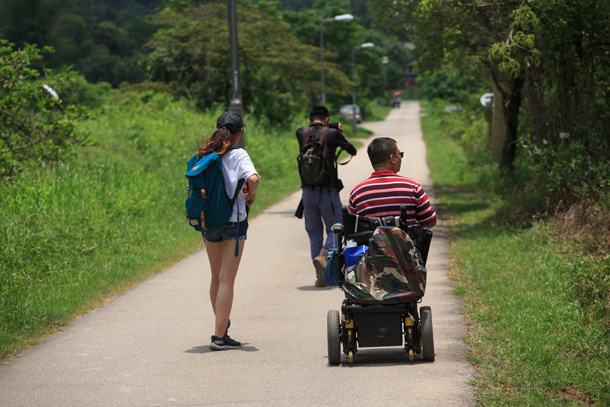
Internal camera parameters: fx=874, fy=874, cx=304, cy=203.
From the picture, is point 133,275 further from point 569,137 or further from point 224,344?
point 569,137

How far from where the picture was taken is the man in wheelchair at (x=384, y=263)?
228 inches

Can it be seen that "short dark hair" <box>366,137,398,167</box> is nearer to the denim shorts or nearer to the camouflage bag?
the camouflage bag

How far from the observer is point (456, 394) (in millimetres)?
5262

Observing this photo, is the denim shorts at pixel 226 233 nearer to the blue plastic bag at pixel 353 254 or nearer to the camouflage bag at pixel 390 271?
the blue plastic bag at pixel 353 254

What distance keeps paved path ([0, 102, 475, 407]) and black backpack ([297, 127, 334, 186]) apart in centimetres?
122

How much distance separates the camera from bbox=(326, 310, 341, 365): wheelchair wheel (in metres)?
5.99

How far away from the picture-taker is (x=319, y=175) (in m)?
9.23

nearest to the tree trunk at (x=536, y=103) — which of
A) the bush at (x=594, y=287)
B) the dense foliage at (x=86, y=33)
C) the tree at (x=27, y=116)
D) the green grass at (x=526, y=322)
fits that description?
the green grass at (x=526, y=322)

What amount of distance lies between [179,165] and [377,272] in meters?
14.6

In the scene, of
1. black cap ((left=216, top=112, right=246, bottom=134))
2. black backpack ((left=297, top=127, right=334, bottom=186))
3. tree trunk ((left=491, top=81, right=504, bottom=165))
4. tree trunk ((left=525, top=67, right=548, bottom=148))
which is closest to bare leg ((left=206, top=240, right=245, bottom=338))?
black cap ((left=216, top=112, right=246, bottom=134))

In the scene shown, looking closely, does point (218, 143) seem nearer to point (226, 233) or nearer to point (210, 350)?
point (226, 233)

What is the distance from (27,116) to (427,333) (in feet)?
33.3

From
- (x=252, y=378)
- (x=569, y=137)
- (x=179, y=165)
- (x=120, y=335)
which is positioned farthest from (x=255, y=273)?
(x=179, y=165)

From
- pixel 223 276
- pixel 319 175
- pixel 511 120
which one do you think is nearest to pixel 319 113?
pixel 319 175
